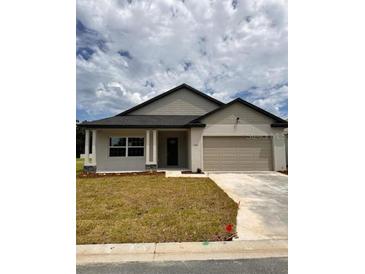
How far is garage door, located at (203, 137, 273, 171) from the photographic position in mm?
14102

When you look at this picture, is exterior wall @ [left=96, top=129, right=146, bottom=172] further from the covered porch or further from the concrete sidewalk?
the concrete sidewalk

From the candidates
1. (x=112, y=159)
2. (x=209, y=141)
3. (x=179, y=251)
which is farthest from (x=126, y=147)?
(x=179, y=251)

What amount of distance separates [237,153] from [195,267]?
38.1 feet

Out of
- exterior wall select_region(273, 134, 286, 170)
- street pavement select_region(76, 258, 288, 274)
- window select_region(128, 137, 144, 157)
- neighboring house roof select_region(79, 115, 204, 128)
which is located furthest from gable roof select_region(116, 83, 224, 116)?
street pavement select_region(76, 258, 288, 274)

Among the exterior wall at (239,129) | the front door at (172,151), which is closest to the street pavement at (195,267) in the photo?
the exterior wall at (239,129)

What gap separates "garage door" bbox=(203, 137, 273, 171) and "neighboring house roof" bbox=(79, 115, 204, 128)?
1.71m

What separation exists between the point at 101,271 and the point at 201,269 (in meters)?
1.35

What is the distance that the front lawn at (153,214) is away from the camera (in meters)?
4.18

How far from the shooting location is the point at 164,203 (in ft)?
21.5

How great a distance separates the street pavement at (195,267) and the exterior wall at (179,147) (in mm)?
13270

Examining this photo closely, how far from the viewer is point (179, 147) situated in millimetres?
16750
